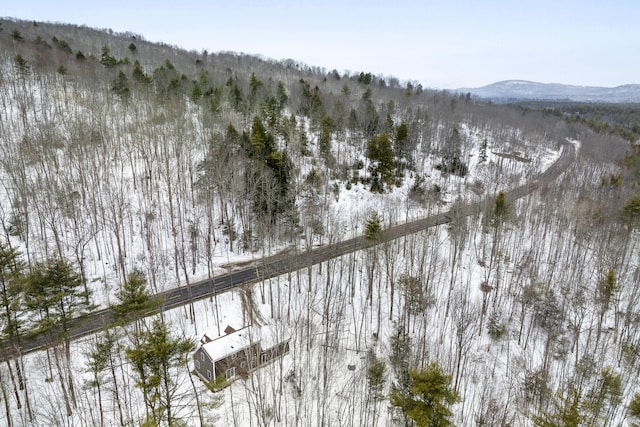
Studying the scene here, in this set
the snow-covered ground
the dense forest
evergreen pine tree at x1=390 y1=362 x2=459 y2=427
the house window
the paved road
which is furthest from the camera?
the house window

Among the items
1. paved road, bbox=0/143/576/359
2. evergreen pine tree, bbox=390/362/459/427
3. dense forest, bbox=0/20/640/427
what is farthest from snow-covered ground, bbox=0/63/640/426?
evergreen pine tree, bbox=390/362/459/427

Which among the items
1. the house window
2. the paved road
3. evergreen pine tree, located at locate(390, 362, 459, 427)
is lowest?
the house window

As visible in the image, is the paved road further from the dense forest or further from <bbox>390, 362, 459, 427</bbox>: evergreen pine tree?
<bbox>390, 362, 459, 427</bbox>: evergreen pine tree

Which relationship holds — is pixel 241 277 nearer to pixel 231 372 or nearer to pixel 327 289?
pixel 327 289

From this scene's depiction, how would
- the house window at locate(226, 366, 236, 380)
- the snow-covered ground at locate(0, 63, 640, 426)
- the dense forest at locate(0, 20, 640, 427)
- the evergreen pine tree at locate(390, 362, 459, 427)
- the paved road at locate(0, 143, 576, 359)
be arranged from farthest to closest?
1. the house window at locate(226, 366, 236, 380)
2. the paved road at locate(0, 143, 576, 359)
3. the snow-covered ground at locate(0, 63, 640, 426)
4. the dense forest at locate(0, 20, 640, 427)
5. the evergreen pine tree at locate(390, 362, 459, 427)

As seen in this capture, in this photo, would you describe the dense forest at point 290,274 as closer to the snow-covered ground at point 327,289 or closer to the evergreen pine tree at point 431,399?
the evergreen pine tree at point 431,399

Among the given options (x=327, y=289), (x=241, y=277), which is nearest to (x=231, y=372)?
(x=327, y=289)

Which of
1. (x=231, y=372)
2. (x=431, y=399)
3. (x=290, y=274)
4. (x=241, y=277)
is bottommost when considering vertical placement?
(x=231, y=372)

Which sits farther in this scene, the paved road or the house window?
the house window

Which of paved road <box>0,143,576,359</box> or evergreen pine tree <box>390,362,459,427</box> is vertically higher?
evergreen pine tree <box>390,362,459,427</box>
